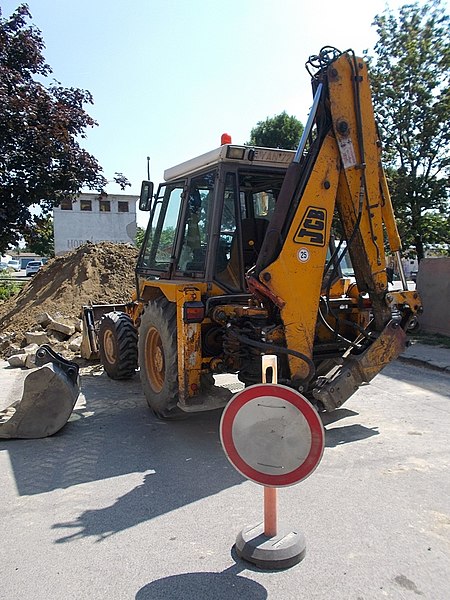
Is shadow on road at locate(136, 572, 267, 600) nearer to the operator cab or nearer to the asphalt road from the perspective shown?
the asphalt road

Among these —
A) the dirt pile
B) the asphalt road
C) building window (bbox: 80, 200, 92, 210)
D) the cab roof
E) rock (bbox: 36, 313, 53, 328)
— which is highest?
building window (bbox: 80, 200, 92, 210)

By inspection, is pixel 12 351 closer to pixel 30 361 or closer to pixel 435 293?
pixel 30 361

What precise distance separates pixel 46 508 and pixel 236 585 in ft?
5.56

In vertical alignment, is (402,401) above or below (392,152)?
below

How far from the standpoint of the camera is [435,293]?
1193 cm

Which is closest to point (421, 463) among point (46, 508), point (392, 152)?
point (46, 508)

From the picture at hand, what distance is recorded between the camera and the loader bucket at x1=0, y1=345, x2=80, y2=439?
532cm

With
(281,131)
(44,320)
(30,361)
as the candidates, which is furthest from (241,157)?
(281,131)

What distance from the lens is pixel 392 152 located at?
13.4 metres

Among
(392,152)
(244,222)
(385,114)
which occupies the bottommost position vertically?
(244,222)

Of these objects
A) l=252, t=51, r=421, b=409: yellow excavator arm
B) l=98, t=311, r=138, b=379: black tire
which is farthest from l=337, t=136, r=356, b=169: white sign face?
l=98, t=311, r=138, b=379: black tire

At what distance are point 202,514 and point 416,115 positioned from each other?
1195 cm

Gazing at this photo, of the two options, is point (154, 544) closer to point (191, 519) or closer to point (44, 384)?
point (191, 519)

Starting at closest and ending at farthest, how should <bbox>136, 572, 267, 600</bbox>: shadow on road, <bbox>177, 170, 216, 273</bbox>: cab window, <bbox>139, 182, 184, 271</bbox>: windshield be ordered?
<bbox>136, 572, 267, 600</bbox>: shadow on road, <bbox>177, 170, 216, 273</bbox>: cab window, <bbox>139, 182, 184, 271</bbox>: windshield
